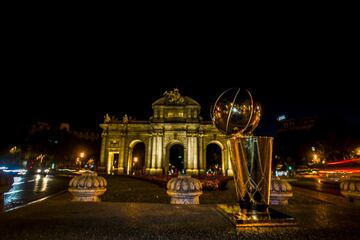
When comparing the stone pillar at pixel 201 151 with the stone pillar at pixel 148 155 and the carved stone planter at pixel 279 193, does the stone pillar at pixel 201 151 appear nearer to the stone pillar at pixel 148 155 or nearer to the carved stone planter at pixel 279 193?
the stone pillar at pixel 148 155

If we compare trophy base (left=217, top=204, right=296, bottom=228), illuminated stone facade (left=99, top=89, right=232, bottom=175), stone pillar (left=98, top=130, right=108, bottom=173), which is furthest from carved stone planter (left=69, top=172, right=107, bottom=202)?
stone pillar (left=98, top=130, right=108, bottom=173)

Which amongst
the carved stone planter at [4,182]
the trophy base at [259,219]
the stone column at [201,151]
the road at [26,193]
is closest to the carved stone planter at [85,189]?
the carved stone planter at [4,182]

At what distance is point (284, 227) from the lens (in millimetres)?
5152

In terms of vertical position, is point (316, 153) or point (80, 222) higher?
point (316, 153)

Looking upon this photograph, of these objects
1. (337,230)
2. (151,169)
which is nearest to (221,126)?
(337,230)

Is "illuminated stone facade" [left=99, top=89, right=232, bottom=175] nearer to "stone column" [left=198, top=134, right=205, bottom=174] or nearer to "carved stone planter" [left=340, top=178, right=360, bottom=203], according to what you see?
"stone column" [left=198, top=134, right=205, bottom=174]

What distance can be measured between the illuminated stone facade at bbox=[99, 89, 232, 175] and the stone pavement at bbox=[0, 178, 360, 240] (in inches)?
1759

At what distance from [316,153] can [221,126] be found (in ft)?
195

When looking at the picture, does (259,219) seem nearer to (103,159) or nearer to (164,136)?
(164,136)

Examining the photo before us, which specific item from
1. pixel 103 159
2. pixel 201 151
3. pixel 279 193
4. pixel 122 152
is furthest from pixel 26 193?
pixel 201 151

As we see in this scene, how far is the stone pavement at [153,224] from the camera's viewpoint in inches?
177

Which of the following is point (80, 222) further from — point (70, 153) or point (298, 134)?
point (70, 153)

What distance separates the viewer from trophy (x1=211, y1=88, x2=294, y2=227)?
6152 millimetres

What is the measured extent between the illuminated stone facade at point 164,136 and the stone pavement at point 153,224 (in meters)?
44.7
